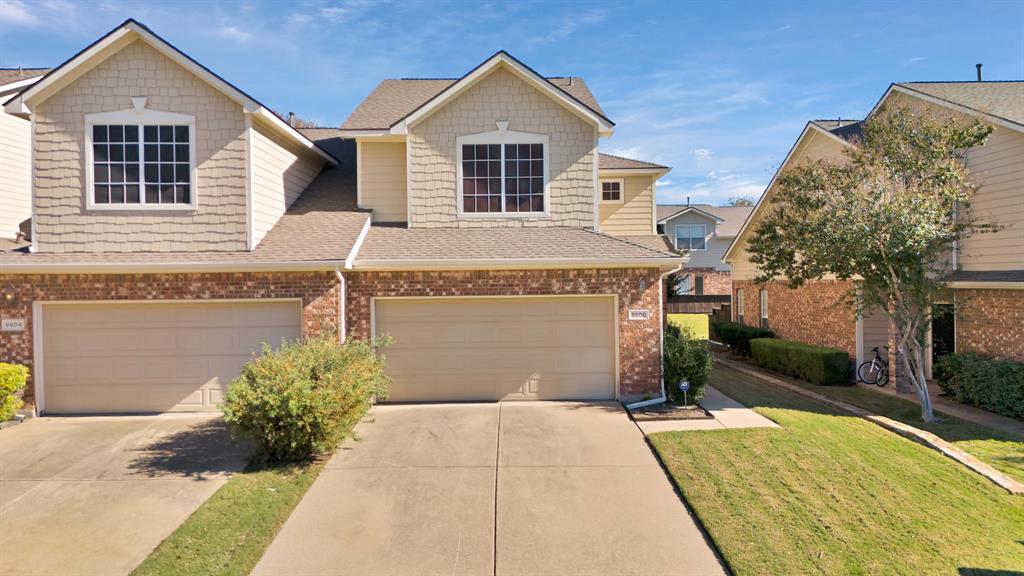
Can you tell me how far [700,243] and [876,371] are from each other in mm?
26358

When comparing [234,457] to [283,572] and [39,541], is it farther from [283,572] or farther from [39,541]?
[283,572]

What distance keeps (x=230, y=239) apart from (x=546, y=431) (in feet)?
22.5

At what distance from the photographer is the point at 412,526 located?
5.89 meters

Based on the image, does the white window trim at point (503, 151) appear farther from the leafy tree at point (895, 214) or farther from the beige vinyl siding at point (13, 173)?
the beige vinyl siding at point (13, 173)

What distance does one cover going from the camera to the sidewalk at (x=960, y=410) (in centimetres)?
990

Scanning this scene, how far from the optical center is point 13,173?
490 inches

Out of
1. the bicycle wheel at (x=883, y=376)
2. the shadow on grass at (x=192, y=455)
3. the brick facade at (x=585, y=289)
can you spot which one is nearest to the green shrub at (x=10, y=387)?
the shadow on grass at (x=192, y=455)

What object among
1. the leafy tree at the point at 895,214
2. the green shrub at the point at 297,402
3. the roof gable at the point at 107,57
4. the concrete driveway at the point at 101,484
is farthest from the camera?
the roof gable at the point at 107,57

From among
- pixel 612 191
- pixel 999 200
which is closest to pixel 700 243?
pixel 612 191

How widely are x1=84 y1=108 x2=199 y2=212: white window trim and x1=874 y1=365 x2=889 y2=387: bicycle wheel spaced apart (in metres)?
15.8

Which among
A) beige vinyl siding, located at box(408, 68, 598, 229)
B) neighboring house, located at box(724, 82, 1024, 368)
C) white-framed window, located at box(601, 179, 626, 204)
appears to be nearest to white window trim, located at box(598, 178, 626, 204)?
white-framed window, located at box(601, 179, 626, 204)

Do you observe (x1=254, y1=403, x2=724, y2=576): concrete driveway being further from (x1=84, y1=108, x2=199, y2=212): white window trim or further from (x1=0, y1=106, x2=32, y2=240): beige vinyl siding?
(x1=0, y1=106, x2=32, y2=240): beige vinyl siding

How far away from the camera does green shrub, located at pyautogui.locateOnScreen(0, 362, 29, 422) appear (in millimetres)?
9328

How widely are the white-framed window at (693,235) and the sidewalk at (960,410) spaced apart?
2648 cm
